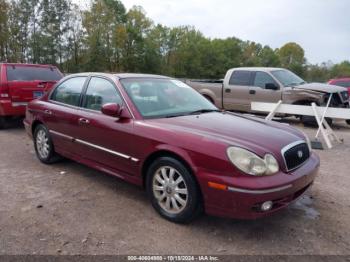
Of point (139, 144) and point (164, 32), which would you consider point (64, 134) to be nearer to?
point (139, 144)

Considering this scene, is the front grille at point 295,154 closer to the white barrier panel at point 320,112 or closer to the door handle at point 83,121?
the door handle at point 83,121

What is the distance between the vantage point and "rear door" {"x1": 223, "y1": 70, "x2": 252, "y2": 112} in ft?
35.8

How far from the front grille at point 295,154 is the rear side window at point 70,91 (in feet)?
9.73

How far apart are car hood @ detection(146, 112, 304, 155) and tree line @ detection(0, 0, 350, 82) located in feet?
98.0

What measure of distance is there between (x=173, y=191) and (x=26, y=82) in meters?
6.44

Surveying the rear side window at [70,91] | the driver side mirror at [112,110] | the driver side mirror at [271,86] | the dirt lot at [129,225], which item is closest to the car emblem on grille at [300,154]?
the dirt lot at [129,225]

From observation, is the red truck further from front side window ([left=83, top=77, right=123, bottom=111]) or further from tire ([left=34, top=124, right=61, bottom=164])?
front side window ([left=83, top=77, right=123, bottom=111])

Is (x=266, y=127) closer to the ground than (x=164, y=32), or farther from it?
closer to the ground

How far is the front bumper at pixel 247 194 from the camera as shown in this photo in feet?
9.77

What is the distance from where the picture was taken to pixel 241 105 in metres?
11.0

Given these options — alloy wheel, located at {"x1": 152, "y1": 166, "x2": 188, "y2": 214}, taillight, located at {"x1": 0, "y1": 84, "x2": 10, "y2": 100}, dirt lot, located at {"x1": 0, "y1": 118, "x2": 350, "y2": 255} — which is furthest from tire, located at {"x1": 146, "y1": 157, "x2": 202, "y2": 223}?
taillight, located at {"x1": 0, "y1": 84, "x2": 10, "y2": 100}

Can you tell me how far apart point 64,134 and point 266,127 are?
2.91 meters

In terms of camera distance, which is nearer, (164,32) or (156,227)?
(156,227)

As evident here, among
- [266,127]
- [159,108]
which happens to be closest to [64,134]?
[159,108]
